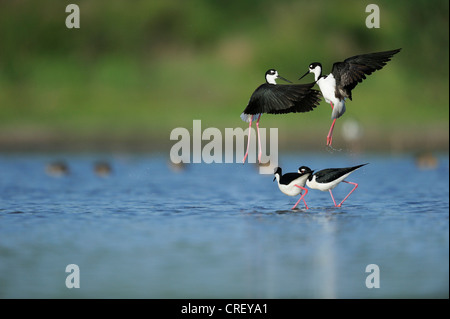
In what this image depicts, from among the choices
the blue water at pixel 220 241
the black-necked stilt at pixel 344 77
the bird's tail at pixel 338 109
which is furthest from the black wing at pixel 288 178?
the bird's tail at pixel 338 109

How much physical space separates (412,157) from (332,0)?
19438mm

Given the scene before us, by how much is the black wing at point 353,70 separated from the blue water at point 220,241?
189 centimetres

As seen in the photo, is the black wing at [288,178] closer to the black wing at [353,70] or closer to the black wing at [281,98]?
the black wing at [281,98]

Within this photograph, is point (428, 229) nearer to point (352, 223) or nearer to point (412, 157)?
point (352, 223)

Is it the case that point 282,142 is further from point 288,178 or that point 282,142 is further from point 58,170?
point 288,178

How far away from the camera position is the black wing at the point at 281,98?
9133mm

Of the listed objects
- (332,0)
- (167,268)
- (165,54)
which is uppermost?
(332,0)

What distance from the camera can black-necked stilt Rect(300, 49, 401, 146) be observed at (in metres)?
8.65

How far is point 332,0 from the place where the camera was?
41938 mm

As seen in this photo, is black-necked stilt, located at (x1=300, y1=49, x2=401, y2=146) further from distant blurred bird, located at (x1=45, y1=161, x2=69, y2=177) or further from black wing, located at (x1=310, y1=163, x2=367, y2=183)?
distant blurred bird, located at (x1=45, y1=161, x2=69, y2=177)

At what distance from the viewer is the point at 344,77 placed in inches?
344

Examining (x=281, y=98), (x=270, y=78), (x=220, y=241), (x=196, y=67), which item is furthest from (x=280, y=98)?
(x=196, y=67)

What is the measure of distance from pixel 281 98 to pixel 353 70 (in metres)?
0.85

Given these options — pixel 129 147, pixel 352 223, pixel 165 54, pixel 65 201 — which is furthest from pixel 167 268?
pixel 165 54
